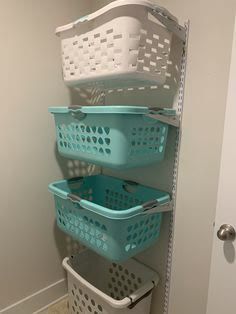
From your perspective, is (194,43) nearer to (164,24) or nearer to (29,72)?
(164,24)

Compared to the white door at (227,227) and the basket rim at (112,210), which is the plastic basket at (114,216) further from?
the white door at (227,227)

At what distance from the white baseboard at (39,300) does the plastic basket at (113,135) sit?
101cm

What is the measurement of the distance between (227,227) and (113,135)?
23.4 inches

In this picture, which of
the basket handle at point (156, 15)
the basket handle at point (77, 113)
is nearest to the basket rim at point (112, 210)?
the basket handle at point (77, 113)

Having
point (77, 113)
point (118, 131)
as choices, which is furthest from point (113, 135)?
point (77, 113)

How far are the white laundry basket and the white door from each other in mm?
287

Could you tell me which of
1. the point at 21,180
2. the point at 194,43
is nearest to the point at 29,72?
the point at 21,180

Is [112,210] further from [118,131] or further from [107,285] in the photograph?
[107,285]

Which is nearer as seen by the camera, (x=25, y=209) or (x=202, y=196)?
(x=202, y=196)

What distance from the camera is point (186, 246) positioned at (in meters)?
1.20

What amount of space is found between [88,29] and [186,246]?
1104mm

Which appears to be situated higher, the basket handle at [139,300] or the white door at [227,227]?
the white door at [227,227]

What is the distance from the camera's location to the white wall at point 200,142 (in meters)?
1.00

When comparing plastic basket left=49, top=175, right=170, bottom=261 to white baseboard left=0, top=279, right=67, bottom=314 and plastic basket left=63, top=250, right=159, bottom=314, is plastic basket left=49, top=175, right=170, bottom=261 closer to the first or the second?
plastic basket left=63, top=250, right=159, bottom=314
